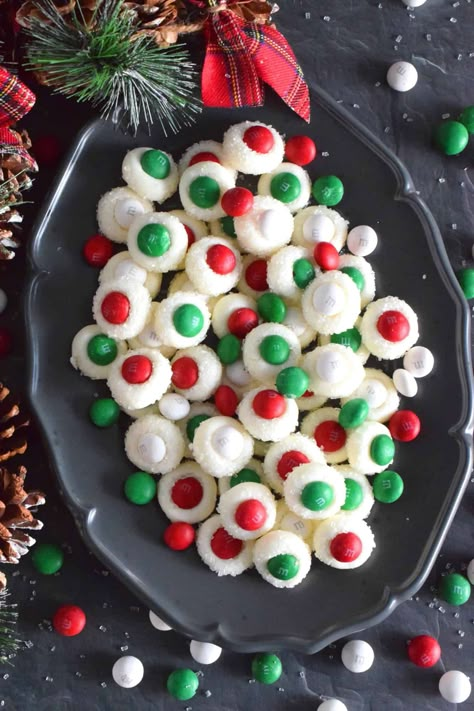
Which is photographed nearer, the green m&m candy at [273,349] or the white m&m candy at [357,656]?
the green m&m candy at [273,349]

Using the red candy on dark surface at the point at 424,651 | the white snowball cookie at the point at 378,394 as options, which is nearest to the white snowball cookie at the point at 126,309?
the white snowball cookie at the point at 378,394

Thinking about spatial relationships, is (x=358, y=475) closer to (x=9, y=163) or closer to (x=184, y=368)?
(x=184, y=368)

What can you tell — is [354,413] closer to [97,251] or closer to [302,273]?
[302,273]

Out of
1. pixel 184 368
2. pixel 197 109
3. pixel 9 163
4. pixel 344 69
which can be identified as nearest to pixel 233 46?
pixel 197 109

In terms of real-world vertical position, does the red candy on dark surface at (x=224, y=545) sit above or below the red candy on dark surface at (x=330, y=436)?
below

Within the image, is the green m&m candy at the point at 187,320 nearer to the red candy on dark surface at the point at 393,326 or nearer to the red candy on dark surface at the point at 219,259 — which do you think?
the red candy on dark surface at the point at 219,259

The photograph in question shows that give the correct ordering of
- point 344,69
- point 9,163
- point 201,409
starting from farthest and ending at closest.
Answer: point 344,69, point 201,409, point 9,163

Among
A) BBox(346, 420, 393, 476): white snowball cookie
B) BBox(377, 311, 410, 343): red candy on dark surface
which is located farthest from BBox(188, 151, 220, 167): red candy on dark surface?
BBox(346, 420, 393, 476): white snowball cookie
